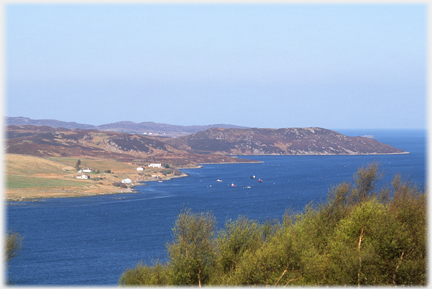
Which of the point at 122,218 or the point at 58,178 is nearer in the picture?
the point at 122,218

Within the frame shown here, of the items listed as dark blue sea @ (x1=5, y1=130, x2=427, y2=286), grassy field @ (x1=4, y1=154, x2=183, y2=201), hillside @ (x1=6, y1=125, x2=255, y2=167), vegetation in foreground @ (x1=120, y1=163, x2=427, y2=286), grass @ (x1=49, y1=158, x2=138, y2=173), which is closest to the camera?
vegetation in foreground @ (x1=120, y1=163, x2=427, y2=286)

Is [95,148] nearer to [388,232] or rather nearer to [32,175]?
[32,175]

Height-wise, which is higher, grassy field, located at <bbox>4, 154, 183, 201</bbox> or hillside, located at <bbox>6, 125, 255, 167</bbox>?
hillside, located at <bbox>6, 125, 255, 167</bbox>

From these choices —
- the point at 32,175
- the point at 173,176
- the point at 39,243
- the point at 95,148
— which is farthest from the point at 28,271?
the point at 95,148

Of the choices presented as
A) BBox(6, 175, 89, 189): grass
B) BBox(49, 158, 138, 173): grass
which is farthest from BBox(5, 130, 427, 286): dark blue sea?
Result: BBox(49, 158, 138, 173): grass

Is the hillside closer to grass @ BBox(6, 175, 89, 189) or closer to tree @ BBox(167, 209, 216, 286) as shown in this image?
grass @ BBox(6, 175, 89, 189)

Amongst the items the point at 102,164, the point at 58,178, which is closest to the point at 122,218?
the point at 58,178

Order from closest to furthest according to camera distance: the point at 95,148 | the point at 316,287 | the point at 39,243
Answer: the point at 316,287
the point at 39,243
the point at 95,148

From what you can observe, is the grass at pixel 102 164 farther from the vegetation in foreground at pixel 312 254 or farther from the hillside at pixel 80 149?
the vegetation in foreground at pixel 312 254

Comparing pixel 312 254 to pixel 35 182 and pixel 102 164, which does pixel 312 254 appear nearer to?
pixel 35 182
